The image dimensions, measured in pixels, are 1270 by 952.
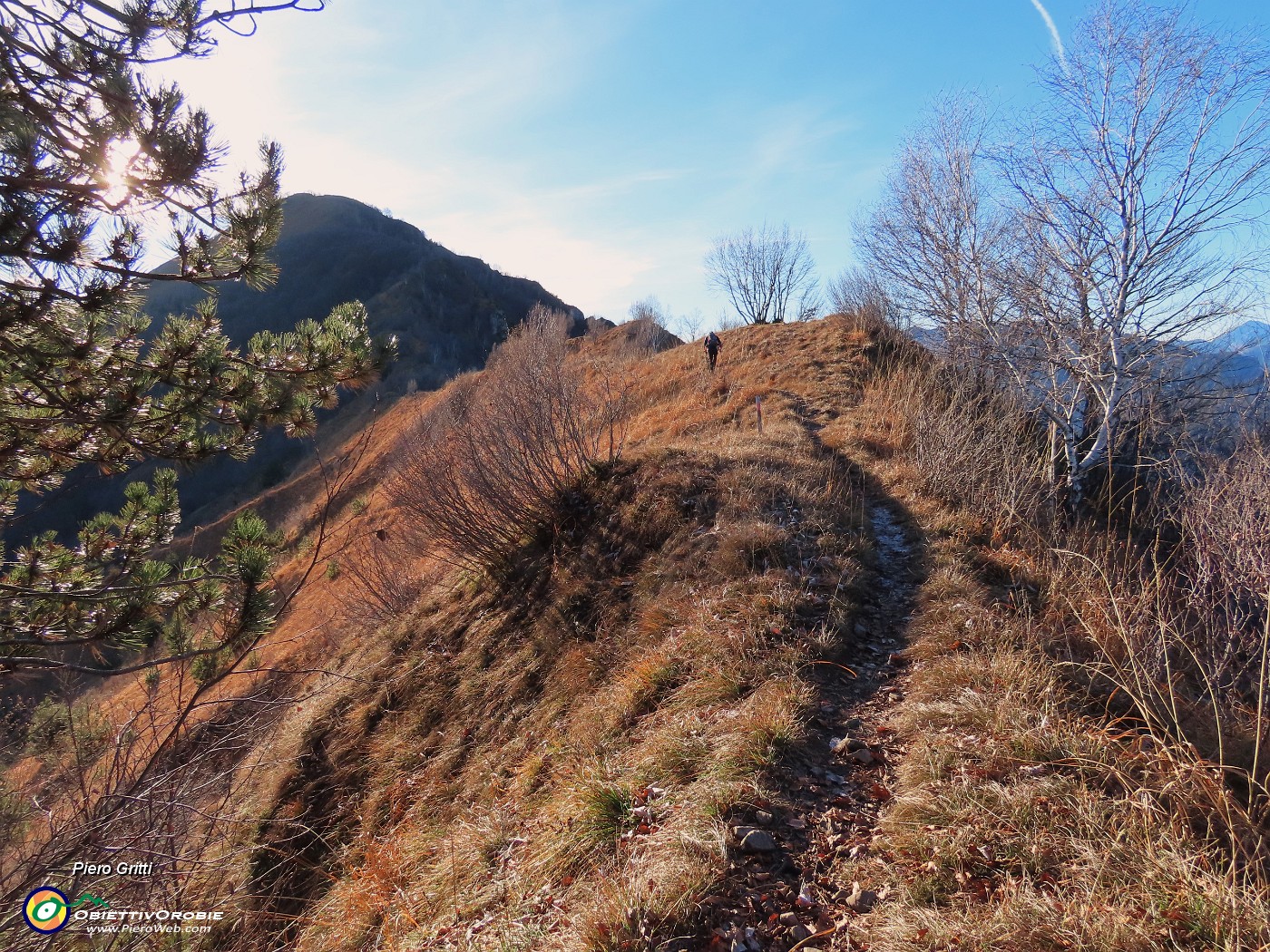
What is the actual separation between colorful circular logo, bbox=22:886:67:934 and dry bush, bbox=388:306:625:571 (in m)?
5.57

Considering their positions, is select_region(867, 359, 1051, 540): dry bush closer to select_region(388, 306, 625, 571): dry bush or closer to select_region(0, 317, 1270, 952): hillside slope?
select_region(0, 317, 1270, 952): hillside slope

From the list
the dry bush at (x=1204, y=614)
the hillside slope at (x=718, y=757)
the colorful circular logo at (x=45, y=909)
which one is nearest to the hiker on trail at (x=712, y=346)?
the hillside slope at (x=718, y=757)

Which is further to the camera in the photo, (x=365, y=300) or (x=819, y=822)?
(x=365, y=300)

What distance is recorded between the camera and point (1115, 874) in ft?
7.29

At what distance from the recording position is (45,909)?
240 cm

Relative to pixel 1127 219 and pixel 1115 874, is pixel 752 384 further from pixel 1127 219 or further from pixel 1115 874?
pixel 1115 874

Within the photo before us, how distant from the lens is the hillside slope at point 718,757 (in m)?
2.40

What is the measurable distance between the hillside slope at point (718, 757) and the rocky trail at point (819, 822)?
14mm

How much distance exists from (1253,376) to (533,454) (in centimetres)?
984

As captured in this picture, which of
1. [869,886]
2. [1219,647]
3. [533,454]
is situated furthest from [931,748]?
[533,454]

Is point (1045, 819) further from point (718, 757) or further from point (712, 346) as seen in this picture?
point (712, 346)

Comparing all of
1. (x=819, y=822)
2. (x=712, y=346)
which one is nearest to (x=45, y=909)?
(x=819, y=822)

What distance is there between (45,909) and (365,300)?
244ft

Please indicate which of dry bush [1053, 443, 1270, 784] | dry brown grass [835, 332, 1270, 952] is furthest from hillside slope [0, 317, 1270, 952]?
dry bush [1053, 443, 1270, 784]
